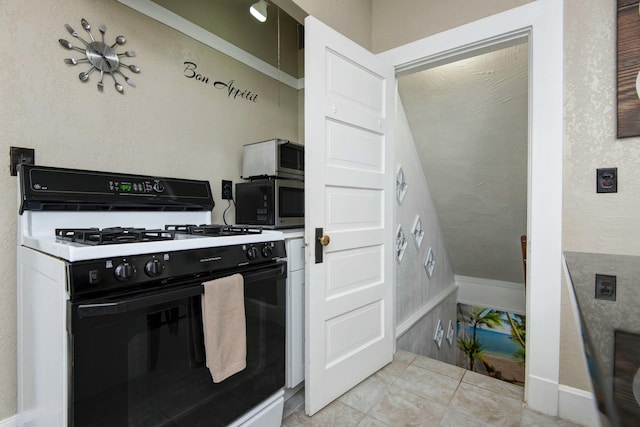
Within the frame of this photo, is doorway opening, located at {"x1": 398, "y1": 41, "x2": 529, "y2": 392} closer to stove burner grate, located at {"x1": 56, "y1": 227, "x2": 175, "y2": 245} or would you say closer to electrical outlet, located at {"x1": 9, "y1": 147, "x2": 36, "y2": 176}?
stove burner grate, located at {"x1": 56, "y1": 227, "x2": 175, "y2": 245}

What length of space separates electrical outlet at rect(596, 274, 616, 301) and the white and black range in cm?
111

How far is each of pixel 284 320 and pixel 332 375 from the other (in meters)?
0.49

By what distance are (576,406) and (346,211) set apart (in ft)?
5.02

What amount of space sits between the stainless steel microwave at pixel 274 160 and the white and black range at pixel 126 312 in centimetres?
64

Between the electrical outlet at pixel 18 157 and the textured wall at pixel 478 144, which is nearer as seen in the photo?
the electrical outlet at pixel 18 157

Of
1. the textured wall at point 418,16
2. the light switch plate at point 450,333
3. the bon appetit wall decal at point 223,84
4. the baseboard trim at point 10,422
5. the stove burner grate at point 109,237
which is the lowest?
the light switch plate at point 450,333

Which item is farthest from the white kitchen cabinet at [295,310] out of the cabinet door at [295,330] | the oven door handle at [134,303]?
the oven door handle at [134,303]

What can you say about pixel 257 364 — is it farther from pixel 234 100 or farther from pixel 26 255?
pixel 234 100

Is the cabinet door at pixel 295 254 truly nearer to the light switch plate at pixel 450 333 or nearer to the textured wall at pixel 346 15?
the textured wall at pixel 346 15

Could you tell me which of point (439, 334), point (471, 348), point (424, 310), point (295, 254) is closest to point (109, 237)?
point (295, 254)

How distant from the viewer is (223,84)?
2.20m

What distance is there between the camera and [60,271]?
897mm

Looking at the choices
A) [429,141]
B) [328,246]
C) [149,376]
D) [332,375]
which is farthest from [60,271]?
[429,141]

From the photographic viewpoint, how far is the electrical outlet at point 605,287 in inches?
25.6
